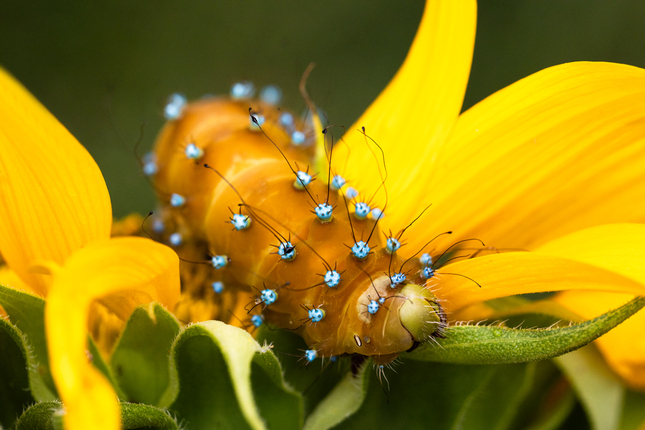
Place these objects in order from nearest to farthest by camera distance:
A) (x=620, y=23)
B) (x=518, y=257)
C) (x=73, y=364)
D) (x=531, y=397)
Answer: (x=73, y=364) → (x=518, y=257) → (x=531, y=397) → (x=620, y=23)

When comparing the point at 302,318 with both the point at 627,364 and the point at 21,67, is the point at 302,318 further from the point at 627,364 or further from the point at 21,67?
the point at 21,67

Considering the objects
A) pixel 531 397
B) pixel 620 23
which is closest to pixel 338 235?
pixel 531 397

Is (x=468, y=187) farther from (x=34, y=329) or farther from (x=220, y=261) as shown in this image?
(x=34, y=329)

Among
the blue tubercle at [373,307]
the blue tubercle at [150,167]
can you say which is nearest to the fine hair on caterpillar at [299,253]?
the blue tubercle at [373,307]

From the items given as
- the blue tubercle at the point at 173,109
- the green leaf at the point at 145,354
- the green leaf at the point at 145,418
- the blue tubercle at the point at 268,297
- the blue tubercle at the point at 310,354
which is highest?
the blue tubercle at the point at 173,109

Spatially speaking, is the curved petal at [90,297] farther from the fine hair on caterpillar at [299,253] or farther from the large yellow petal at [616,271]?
the large yellow petal at [616,271]

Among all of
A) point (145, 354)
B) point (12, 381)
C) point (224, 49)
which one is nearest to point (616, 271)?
point (145, 354)
